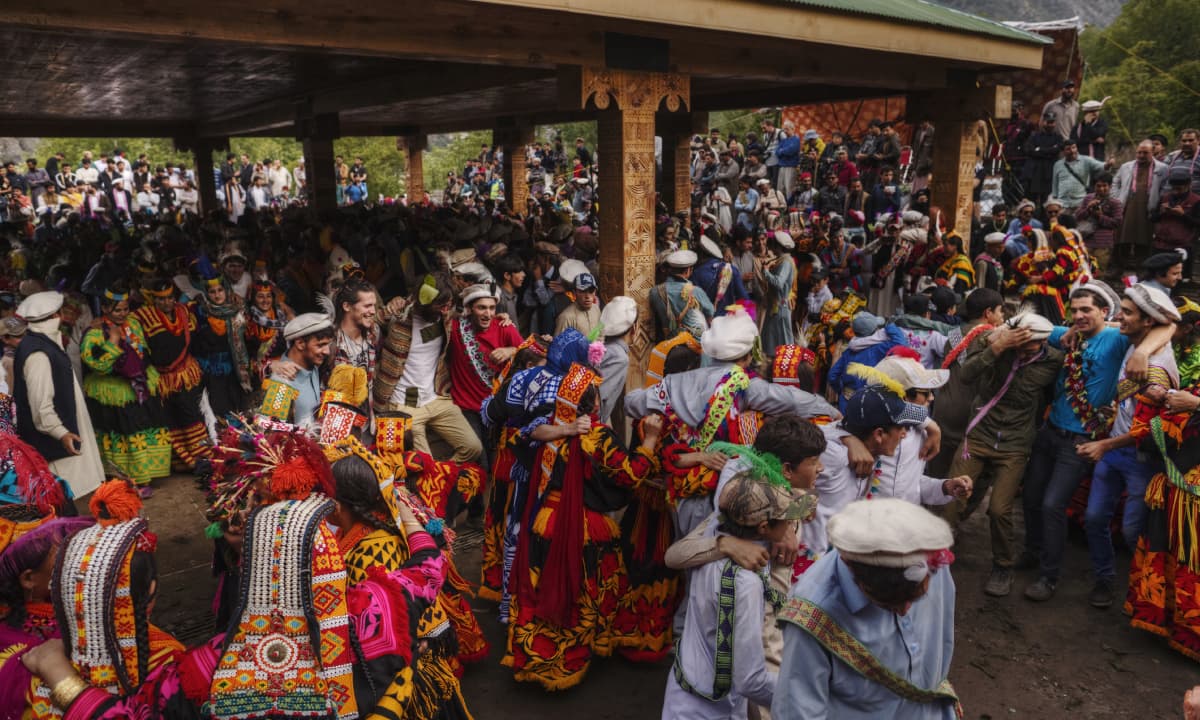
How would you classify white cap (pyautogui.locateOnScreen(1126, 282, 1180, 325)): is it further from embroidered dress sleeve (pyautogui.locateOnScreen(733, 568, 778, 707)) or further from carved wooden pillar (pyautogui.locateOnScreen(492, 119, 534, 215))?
carved wooden pillar (pyautogui.locateOnScreen(492, 119, 534, 215))

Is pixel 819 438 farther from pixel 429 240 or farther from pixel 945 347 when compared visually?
pixel 429 240

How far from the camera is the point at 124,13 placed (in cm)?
461

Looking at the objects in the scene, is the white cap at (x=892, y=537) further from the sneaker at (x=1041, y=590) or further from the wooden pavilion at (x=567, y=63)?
the wooden pavilion at (x=567, y=63)

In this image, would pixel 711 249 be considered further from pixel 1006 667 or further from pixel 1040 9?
pixel 1040 9

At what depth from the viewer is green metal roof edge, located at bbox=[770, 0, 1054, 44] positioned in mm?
6695

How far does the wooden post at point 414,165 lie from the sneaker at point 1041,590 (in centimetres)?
1888

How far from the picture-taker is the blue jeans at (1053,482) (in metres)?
4.71

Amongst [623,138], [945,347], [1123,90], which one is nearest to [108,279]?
[623,138]

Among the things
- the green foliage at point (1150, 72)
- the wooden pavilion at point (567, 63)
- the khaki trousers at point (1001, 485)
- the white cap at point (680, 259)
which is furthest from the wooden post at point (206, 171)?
the green foliage at point (1150, 72)

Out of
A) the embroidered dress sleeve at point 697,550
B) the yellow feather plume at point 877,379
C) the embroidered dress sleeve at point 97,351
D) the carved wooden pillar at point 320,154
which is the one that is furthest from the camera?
the carved wooden pillar at point 320,154

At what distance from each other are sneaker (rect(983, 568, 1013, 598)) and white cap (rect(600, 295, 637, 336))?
2.72m

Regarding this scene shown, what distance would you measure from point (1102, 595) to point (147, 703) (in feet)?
16.1

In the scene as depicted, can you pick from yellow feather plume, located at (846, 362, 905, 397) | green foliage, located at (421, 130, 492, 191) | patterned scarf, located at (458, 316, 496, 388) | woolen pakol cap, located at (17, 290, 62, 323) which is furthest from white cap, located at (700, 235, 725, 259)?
green foliage, located at (421, 130, 492, 191)

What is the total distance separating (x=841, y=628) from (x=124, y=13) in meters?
4.99
